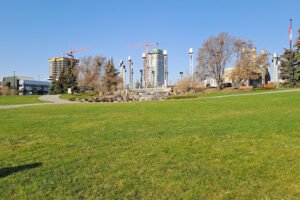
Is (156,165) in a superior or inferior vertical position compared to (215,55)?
inferior

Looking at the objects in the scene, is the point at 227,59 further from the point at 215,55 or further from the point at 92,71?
the point at 92,71

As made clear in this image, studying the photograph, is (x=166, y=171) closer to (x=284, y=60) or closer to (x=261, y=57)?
(x=261, y=57)

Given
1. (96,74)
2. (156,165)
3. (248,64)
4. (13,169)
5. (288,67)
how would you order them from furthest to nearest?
(96,74)
(288,67)
(248,64)
(156,165)
(13,169)

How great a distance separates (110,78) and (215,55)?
28556 mm

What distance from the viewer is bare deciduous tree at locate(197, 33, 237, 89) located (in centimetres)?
4638

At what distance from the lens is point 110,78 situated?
6544cm

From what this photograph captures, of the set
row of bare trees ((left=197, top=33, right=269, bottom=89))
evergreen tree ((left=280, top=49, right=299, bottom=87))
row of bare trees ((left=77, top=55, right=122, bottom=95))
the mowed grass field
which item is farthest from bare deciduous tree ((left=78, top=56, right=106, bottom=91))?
the mowed grass field

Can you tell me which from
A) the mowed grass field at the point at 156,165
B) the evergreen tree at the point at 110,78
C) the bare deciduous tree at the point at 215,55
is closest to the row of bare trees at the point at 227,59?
the bare deciduous tree at the point at 215,55

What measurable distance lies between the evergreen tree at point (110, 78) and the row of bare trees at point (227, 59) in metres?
25.9

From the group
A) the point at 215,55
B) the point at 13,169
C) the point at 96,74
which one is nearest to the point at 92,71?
the point at 96,74

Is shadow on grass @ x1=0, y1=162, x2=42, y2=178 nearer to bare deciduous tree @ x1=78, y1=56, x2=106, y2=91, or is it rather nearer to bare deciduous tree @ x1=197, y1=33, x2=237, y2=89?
bare deciduous tree @ x1=197, y1=33, x2=237, y2=89

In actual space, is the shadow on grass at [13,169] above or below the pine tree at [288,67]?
below

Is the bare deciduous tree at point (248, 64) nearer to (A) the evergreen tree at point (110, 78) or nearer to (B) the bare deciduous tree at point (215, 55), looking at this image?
(B) the bare deciduous tree at point (215, 55)

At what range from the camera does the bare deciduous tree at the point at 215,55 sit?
152 feet
